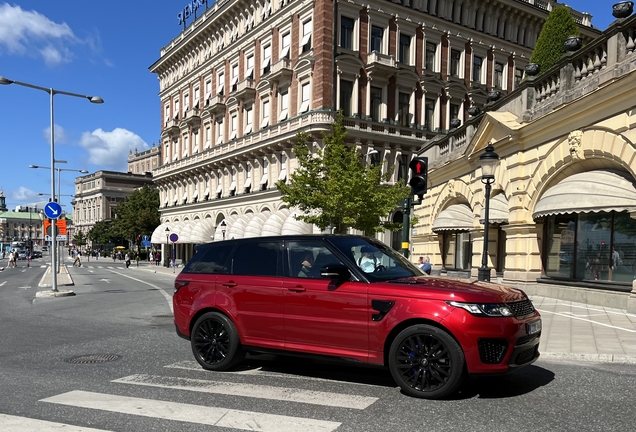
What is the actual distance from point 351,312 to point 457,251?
60.7 feet

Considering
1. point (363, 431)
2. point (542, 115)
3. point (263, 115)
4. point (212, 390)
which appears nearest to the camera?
point (363, 431)

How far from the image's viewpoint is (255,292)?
264 inches

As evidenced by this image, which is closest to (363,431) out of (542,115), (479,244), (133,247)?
(542,115)

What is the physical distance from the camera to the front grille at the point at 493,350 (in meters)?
5.32

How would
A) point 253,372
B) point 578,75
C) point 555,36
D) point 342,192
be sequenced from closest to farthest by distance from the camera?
point 253,372, point 578,75, point 555,36, point 342,192

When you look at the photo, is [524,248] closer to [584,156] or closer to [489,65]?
[584,156]

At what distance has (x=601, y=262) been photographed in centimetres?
1386

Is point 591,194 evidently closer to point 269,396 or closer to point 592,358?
point 592,358

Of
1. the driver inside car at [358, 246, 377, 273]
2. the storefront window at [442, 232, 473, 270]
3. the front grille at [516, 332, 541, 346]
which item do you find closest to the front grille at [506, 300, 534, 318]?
the front grille at [516, 332, 541, 346]

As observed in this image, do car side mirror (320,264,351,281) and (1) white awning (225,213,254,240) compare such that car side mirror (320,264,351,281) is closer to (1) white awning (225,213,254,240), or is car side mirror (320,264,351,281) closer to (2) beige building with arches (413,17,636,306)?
(2) beige building with arches (413,17,636,306)

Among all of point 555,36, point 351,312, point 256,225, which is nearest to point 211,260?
point 351,312

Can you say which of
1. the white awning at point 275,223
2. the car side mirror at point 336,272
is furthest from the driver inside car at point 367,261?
the white awning at point 275,223

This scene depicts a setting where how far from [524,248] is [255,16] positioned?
115ft

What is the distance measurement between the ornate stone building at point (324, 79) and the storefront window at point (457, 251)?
29.5 feet
